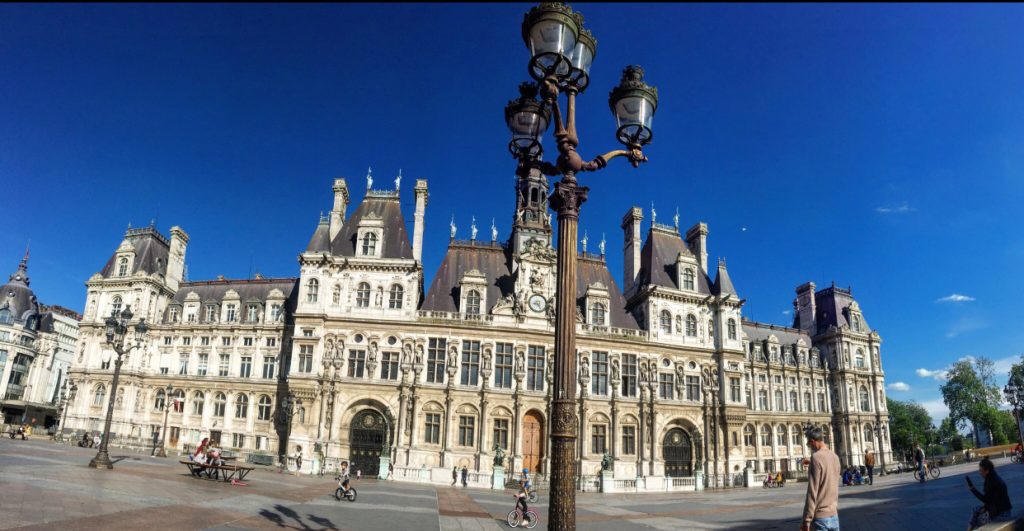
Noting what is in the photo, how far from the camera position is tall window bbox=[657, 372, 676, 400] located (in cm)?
4481

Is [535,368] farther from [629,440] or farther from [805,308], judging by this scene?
[805,308]

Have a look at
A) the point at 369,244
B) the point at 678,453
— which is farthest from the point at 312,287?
the point at 678,453

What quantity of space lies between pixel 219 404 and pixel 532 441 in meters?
25.1

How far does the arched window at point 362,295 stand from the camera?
42.2m

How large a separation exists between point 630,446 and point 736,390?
1026cm

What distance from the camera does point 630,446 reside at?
42.9 meters

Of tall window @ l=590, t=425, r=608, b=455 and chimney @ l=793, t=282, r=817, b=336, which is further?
chimney @ l=793, t=282, r=817, b=336

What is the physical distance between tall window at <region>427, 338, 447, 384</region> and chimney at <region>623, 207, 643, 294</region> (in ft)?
61.9

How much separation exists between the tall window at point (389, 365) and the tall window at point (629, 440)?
17204mm

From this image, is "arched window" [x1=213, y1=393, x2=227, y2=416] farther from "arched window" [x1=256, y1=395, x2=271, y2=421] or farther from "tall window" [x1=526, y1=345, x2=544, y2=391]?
"tall window" [x1=526, y1=345, x2=544, y2=391]

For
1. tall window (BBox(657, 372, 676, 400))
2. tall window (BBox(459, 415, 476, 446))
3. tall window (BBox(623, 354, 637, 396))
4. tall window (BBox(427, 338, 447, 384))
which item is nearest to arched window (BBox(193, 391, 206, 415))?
tall window (BBox(427, 338, 447, 384))

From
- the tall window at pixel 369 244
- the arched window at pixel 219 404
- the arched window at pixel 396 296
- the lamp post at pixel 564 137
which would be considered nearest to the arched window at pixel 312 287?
the tall window at pixel 369 244

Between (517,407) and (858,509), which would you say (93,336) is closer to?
(517,407)

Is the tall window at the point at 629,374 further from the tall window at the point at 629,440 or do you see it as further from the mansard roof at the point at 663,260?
the mansard roof at the point at 663,260
